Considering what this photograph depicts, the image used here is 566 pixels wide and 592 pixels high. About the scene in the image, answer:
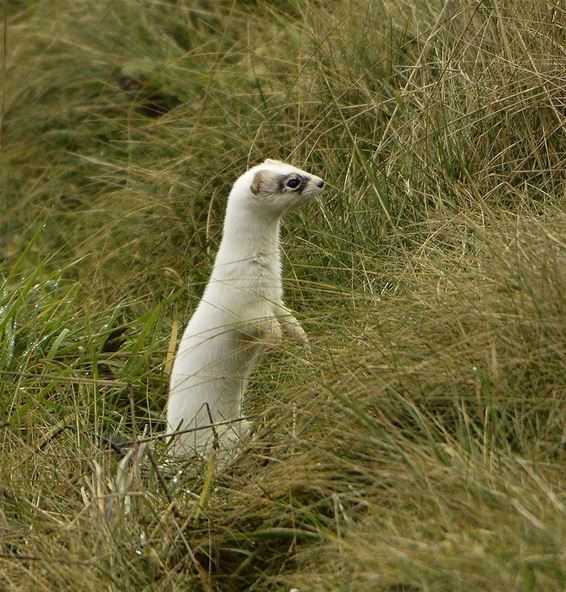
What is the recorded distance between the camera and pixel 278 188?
4.87m

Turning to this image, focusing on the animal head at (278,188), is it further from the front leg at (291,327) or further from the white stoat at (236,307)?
the front leg at (291,327)

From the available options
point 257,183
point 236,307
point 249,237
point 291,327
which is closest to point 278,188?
point 257,183

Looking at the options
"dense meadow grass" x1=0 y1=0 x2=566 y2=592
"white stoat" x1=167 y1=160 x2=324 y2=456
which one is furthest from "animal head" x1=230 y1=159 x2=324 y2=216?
"dense meadow grass" x1=0 y1=0 x2=566 y2=592

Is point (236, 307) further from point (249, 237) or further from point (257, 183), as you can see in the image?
point (257, 183)

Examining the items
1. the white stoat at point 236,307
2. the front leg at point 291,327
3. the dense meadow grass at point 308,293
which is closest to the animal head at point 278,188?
the white stoat at point 236,307

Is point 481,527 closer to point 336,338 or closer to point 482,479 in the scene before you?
point 482,479

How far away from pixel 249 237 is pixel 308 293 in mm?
389

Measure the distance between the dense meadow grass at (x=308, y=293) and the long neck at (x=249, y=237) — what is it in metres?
0.19

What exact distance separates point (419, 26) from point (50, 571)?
3385 mm

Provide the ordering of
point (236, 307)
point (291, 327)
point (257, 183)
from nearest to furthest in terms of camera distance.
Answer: point (291, 327), point (236, 307), point (257, 183)

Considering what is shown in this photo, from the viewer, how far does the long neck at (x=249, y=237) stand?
4.90m

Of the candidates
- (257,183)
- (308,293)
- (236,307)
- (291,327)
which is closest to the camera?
(291,327)

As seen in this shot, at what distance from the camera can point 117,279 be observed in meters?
6.24

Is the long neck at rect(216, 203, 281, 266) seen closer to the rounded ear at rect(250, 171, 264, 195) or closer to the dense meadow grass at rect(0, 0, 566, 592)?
the rounded ear at rect(250, 171, 264, 195)
